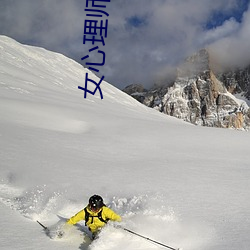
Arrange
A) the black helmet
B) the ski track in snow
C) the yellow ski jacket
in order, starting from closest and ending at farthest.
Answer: the ski track in snow, the black helmet, the yellow ski jacket

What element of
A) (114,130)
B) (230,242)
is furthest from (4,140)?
(230,242)

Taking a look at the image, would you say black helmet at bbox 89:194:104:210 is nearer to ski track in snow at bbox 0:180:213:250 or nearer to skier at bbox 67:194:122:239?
skier at bbox 67:194:122:239

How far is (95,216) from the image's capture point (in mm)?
5824

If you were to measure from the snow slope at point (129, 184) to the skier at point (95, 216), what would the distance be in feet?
0.82

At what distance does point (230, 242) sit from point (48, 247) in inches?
118

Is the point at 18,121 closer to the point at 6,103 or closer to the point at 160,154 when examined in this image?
the point at 6,103

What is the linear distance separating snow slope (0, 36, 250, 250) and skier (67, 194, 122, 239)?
0.25m

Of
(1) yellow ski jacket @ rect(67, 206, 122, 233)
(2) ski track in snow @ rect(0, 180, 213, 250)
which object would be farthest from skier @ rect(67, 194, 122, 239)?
(2) ski track in snow @ rect(0, 180, 213, 250)

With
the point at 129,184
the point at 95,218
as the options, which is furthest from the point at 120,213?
the point at 129,184

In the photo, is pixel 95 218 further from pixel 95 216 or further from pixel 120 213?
pixel 120 213

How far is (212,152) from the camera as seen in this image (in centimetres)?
1205

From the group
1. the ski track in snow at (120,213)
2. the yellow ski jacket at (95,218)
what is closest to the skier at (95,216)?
the yellow ski jacket at (95,218)

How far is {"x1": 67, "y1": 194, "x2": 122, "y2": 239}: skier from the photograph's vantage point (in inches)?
225

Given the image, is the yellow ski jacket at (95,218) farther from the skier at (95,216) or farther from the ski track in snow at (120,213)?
the ski track in snow at (120,213)
